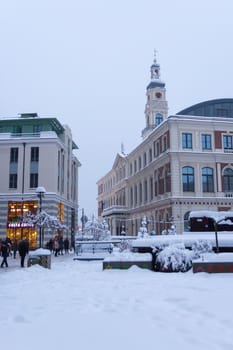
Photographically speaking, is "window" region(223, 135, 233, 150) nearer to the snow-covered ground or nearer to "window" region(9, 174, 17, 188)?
"window" region(9, 174, 17, 188)

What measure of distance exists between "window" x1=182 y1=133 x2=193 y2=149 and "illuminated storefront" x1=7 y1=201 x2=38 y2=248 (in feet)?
58.5

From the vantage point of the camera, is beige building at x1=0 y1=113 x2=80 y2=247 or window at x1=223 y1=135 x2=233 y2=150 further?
window at x1=223 y1=135 x2=233 y2=150

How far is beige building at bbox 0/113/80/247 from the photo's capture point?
40469mm

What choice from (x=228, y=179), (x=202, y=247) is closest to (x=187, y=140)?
(x=228, y=179)

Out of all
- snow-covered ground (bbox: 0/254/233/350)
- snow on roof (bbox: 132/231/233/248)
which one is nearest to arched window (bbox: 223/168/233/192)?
snow on roof (bbox: 132/231/233/248)

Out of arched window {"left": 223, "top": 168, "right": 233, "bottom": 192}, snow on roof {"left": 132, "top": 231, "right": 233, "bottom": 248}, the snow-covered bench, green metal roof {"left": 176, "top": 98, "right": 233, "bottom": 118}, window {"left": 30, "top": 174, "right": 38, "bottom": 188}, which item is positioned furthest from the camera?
green metal roof {"left": 176, "top": 98, "right": 233, "bottom": 118}

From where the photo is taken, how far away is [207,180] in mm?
43219

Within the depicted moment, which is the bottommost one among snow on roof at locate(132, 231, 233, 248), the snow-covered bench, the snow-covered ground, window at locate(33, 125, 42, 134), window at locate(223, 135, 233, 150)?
the snow-covered ground

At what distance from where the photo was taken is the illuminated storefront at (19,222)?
131ft

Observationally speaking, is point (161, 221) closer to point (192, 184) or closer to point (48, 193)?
point (192, 184)

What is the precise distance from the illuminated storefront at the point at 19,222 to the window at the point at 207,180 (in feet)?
61.8

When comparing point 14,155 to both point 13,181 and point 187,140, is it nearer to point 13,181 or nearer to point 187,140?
point 13,181

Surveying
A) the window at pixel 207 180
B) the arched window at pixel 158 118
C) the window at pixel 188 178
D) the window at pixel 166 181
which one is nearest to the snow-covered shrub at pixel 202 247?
the window at pixel 188 178

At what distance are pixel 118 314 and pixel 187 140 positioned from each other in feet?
122
